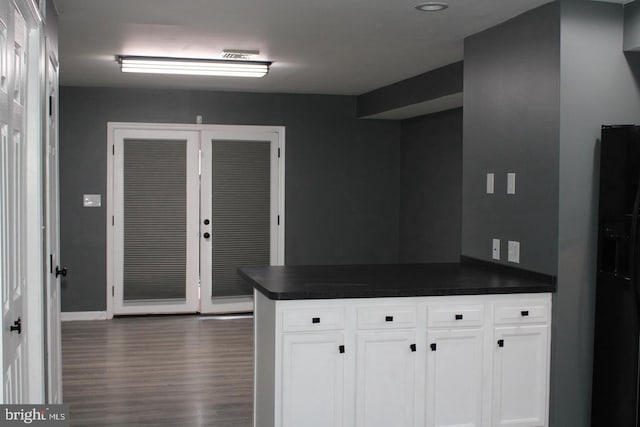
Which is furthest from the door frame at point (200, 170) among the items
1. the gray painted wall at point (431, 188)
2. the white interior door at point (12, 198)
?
the white interior door at point (12, 198)

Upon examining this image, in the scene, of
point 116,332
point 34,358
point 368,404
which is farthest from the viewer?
point 116,332

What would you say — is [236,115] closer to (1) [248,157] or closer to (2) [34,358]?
(1) [248,157]

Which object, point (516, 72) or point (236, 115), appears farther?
point (236, 115)

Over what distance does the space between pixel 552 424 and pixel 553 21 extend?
2.16 meters

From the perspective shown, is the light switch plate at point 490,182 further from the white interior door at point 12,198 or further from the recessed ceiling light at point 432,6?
the white interior door at point 12,198

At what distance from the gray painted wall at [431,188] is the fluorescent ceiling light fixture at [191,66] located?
2159 millimetres

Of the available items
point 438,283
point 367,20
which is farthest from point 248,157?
point 438,283

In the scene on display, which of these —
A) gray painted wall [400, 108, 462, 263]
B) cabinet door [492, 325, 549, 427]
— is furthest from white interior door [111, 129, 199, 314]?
cabinet door [492, 325, 549, 427]

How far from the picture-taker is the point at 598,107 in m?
3.95

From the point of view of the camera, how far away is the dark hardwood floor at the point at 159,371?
183 inches

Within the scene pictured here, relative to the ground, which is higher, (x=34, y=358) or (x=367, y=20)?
(x=367, y=20)

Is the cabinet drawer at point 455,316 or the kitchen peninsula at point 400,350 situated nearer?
the kitchen peninsula at point 400,350

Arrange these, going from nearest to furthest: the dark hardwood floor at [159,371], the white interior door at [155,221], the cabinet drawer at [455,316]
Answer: the cabinet drawer at [455,316] < the dark hardwood floor at [159,371] < the white interior door at [155,221]

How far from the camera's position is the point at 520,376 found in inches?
157
